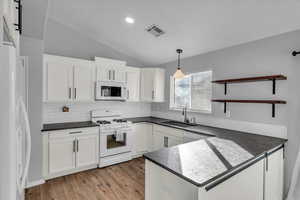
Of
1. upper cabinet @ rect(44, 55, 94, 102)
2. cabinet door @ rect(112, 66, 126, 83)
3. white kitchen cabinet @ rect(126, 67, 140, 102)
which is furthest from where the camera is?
white kitchen cabinet @ rect(126, 67, 140, 102)

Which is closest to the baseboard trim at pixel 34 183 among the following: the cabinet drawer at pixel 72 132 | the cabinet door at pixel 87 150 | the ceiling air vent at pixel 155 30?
the cabinet door at pixel 87 150

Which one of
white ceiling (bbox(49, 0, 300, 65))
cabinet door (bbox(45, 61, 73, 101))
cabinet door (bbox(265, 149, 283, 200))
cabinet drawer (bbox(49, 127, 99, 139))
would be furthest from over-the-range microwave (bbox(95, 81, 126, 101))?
cabinet door (bbox(265, 149, 283, 200))

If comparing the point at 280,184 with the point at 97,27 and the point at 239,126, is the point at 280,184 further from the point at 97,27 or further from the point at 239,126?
the point at 97,27

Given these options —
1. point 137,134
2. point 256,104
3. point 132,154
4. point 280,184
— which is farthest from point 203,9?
point 132,154

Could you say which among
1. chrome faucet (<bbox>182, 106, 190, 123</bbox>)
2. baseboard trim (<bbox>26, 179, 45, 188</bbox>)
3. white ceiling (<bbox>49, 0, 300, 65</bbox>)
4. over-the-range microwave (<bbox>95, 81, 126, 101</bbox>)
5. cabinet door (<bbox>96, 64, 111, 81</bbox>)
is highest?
white ceiling (<bbox>49, 0, 300, 65</bbox>)

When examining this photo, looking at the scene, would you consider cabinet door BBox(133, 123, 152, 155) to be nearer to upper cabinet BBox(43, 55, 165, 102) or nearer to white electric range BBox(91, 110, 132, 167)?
white electric range BBox(91, 110, 132, 167)

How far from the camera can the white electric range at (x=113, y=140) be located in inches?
123

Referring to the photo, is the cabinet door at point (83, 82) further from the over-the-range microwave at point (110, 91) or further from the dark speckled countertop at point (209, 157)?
the dark speckled countertop at point (209, 157)

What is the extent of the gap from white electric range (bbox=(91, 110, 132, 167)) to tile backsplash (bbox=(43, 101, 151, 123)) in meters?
0.18

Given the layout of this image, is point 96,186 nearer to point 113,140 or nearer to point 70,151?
point 70,151

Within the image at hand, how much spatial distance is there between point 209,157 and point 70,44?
3.45 meters

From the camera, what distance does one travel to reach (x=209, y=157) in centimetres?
142

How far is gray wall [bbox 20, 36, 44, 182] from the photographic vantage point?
2494 mm

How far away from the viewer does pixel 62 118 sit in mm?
3236
